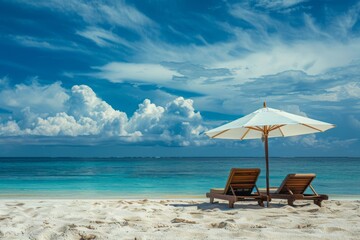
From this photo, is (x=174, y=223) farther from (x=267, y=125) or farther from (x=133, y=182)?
(x=133, y=182)

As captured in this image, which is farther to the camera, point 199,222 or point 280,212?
point 280,212

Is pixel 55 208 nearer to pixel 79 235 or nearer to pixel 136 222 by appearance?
pixel 136 222

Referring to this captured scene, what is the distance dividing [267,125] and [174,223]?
3.38 meters

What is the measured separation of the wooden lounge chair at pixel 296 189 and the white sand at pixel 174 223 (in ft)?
1.47

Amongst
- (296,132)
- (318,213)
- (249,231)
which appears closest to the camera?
(249,231)

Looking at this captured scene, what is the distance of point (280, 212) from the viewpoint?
7.41 metres

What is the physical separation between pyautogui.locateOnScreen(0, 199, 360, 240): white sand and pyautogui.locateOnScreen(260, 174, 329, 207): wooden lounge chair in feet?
1.47

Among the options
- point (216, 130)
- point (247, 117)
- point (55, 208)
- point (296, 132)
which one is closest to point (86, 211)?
point (55, 208)

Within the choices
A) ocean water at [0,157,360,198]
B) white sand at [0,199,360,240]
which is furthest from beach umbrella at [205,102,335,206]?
ocean water at [0,157,360,198]

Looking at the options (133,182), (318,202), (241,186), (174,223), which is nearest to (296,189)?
(318,202)

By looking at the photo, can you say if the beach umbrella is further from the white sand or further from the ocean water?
the ocean water

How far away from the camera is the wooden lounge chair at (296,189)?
8336 mm

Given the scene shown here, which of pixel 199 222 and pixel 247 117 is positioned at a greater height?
pixel 247 117

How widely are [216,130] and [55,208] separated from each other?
3.60 meters
